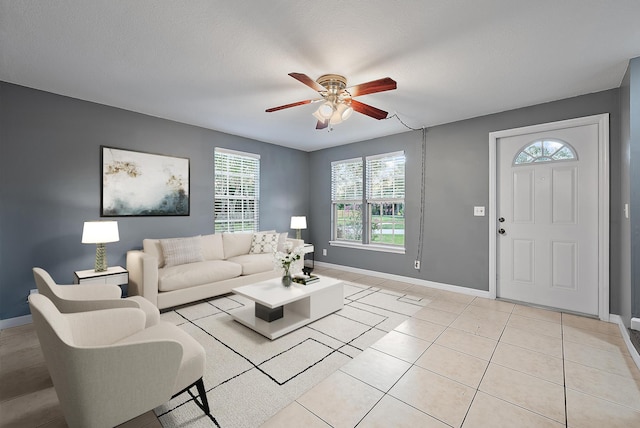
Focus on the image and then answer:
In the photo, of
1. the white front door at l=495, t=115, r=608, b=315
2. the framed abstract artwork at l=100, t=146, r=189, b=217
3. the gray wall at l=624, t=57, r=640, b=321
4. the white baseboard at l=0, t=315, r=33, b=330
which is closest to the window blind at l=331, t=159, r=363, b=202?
the white front door at l=495, t=115, r=608, b=315

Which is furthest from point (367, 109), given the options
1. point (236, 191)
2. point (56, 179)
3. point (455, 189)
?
point (56, 179)

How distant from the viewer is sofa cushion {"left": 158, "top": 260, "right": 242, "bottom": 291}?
3285 mm

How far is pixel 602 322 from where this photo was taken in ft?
9.91

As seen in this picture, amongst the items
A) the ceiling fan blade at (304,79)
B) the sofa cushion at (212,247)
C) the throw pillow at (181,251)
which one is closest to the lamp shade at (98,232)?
the throw pillow at (181,251)

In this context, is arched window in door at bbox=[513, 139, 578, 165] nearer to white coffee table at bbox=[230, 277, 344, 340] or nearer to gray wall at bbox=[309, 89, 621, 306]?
gray wall at bbox=[309, 89, 621, 306]

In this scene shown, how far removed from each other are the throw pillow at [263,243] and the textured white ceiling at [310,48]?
2187 millimetres

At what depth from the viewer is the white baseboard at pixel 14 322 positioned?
288 cm

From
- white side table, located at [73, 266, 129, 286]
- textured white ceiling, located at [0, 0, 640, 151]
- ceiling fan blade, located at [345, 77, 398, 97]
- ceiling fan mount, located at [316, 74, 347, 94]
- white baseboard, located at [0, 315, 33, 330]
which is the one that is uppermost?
textured white ceiling, located at [0, 0, 640, 151]

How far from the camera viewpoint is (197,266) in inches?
144

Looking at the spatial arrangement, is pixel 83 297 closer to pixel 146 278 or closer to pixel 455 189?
pixel 146 278

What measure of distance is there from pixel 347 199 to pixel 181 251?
315 centimetres

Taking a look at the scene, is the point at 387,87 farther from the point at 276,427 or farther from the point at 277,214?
the point at 277,214

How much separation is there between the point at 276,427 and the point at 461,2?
2.85m

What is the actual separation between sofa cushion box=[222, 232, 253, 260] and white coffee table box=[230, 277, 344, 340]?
1412mm
